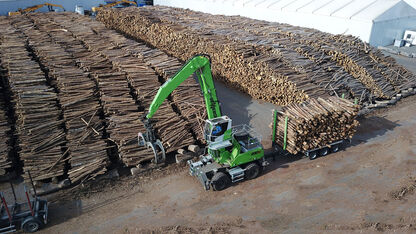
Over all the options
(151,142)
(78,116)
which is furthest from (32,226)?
(78,116)

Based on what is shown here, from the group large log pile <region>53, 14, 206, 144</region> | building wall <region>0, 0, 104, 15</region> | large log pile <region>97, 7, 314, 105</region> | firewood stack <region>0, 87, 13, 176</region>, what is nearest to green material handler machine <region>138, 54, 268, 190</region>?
large log pile <region>53, 14, 206, 144</region>

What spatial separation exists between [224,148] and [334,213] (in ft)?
15.8

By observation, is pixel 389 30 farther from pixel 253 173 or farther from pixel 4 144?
pixel 4 144

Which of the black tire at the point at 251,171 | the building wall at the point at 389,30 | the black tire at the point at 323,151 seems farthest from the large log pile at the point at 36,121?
the building wall at the point at 389,30

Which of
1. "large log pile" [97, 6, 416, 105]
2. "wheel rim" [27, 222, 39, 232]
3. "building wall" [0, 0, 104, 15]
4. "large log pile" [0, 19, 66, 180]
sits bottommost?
"wheel rim" [27, 222, 39, 232]

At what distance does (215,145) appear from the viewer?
487 inches

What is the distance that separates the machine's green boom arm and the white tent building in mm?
21312

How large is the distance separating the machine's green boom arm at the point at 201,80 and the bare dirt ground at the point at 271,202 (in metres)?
3.31

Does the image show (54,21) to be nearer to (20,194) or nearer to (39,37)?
(39,37)

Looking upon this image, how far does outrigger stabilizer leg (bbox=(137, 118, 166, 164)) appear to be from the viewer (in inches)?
478

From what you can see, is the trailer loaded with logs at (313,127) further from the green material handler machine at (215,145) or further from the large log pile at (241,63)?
the large log pile at (241,63)

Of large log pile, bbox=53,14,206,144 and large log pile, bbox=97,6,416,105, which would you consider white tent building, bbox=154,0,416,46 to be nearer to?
large log pile, bbox=97,6,416,105

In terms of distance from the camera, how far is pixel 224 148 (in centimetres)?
1275

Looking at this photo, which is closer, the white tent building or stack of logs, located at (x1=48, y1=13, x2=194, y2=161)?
stack of logs, located at (x1=48, y1=13, x2=194, y2=161)
